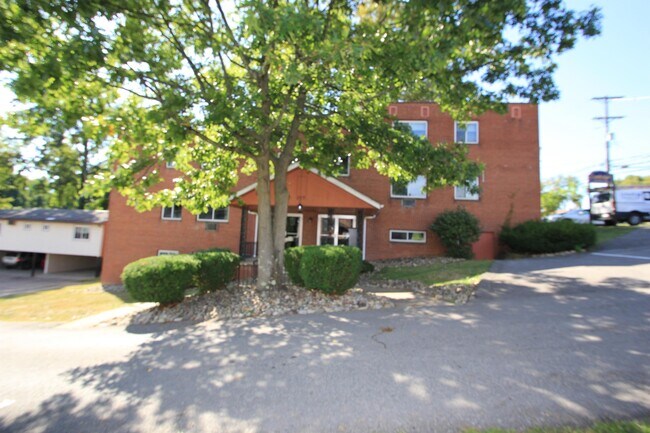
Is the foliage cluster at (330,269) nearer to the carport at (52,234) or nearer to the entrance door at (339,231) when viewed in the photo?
the entrance door at (339,231)

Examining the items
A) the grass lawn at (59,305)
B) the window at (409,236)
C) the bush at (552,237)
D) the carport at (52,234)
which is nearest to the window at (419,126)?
the window at (409,236)

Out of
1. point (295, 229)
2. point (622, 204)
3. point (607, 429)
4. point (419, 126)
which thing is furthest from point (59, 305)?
point (622, 204)

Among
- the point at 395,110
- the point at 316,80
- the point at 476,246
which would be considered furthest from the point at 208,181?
the point at 476,246

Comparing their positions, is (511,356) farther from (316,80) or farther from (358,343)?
(316,80)

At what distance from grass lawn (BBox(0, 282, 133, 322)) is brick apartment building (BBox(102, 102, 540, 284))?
3104mm

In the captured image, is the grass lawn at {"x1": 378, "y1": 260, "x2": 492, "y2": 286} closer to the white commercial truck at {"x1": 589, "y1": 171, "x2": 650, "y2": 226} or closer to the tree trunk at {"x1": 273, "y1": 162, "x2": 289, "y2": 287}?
the tree trunk at {"x1": 273, "y1": 162, "x2": 289, "y2": 287}

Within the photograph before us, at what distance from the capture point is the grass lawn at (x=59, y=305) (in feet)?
38.2

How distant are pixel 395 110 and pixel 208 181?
12.6 metres

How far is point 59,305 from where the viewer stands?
14.3 meters

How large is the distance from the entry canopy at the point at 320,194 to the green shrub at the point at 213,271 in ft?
15.0

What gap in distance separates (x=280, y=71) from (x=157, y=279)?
17.5 feet

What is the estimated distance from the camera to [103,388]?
4387 millimetres

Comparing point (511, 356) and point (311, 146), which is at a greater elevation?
point (311, 146)

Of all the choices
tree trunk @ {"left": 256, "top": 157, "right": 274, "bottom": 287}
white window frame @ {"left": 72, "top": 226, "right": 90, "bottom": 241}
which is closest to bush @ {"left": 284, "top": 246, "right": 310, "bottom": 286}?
tree trunk @ {"left": 256, "top": 157, "right": 274, "bottom": 287}
